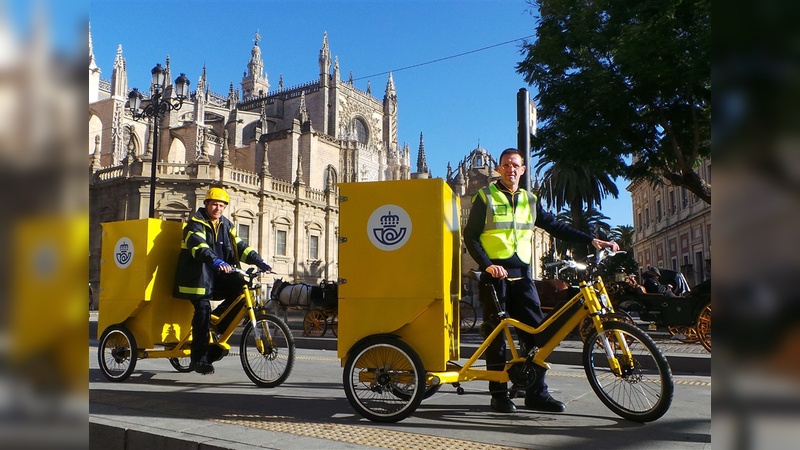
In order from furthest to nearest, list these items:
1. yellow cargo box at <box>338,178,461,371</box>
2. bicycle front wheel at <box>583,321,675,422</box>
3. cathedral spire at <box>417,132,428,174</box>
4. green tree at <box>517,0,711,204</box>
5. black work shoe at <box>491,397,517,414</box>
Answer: cathedral spire at <box>417,132,428,174</box>
green tree at <box>517,0,711,204</box>
black work shoe at <box>491,397,517,414</box>
yellow cargo box at <box>338,178,461,371</box>
bicycle front wheel at <box>583,321,675,422</box>

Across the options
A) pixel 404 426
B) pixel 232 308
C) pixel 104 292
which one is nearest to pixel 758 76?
pixel 404 426

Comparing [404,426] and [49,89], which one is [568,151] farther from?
[49,89]

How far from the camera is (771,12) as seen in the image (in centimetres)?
62

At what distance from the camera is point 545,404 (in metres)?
4.88

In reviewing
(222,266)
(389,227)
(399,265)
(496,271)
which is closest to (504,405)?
(496,271)

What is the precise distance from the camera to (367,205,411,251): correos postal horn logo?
4.91m

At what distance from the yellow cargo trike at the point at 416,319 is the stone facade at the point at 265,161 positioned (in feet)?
52.4

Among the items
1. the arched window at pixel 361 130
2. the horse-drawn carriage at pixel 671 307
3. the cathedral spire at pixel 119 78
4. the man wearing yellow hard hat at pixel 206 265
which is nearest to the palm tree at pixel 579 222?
the horse-drawn carriage at pixel 671 307

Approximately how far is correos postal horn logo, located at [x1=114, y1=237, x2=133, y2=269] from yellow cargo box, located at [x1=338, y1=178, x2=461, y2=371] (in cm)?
322

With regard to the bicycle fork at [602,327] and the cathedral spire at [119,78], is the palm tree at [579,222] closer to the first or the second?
the bicycle fork at [602,327]

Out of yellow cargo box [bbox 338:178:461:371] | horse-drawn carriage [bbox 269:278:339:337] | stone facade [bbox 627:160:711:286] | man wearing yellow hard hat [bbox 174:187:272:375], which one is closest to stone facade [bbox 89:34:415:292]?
horse-drawn carriage [bbox 269:278:339:337]

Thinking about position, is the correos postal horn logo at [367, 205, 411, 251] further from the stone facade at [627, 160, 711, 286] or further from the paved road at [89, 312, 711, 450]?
the stone facade at [627, 160, 711, 286]

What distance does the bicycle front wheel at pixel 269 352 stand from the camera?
6.18m

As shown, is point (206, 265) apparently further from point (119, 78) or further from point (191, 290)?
point (119, 78)
